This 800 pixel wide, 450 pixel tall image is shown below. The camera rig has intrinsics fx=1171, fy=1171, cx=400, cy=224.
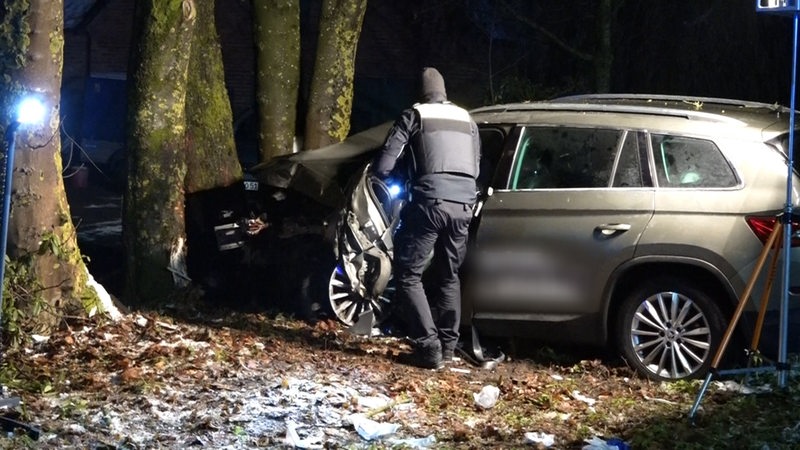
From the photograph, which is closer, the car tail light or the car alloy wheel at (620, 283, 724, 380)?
the car tail light

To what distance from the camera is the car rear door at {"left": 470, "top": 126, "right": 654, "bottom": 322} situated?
7.62 metres

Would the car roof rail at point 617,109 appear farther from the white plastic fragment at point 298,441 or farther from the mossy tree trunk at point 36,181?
the white plastic fragment at point 298,441

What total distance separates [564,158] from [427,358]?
1.65m

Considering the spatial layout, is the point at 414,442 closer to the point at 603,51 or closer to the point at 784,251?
the point at 784,251

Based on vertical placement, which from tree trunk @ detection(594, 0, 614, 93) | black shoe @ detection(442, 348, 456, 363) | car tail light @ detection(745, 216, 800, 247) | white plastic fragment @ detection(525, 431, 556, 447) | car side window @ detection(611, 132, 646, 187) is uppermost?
tree trunk @ detection(594, 0, 614, 93)

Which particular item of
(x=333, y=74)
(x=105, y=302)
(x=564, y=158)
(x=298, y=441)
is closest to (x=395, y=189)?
(x=564, y=158)

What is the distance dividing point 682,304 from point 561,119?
1.54 metres

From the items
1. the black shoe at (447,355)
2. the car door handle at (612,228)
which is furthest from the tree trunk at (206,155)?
the car door handle at (612,228)

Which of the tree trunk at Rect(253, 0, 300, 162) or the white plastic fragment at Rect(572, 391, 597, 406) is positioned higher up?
the tree trunk at Rect(253, 0, 300, 162)

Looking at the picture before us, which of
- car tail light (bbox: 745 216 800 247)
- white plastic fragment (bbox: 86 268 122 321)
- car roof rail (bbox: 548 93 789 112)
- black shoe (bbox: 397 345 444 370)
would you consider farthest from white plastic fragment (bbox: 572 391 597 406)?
white plastic fragment (bbox: 86 268 122 321)

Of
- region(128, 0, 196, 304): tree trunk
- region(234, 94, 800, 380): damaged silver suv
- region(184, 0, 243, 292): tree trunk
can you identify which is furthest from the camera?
region(184, 0, 243, 292): tree trunk

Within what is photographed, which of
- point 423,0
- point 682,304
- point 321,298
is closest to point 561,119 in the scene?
point 682,304

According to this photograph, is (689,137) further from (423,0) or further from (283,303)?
(423,0)

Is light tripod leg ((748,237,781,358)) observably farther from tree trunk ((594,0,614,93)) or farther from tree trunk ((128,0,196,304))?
tree trunk ((594,0,614,93))
